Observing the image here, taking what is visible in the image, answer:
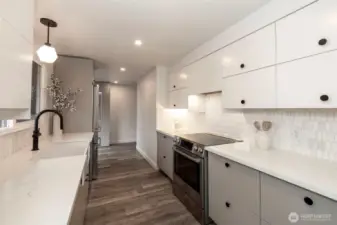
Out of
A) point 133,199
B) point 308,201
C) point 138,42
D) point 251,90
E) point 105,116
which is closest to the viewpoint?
point 308,201

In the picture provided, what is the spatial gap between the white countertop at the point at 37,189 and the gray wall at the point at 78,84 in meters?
1.61

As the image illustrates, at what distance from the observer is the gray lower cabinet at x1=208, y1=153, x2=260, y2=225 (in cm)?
143

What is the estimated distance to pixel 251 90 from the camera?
1.81 m

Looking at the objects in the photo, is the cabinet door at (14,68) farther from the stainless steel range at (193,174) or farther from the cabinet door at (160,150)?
the cabinet door at (160,150)

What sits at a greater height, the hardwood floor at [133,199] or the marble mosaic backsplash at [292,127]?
the marble mosaic backsplash at [292,127]

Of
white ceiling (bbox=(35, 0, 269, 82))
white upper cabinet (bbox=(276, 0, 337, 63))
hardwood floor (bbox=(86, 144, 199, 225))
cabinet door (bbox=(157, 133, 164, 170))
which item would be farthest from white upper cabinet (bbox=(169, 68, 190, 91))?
hardwood floor (bbox=(86, 144, 199, 225))

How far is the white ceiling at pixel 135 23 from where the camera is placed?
1618mm

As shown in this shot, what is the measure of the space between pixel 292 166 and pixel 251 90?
2.64ft

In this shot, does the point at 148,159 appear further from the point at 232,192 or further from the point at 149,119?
the point at 232,192

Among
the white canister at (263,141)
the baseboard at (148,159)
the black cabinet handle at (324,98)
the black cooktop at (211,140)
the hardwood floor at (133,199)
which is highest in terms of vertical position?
the black cabinet handle at (324,98)

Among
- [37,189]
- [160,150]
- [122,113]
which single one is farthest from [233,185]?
[122,113]

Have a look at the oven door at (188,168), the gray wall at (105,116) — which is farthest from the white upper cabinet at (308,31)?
the gray wall at (105,116)

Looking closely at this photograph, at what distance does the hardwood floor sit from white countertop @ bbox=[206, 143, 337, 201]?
108cm

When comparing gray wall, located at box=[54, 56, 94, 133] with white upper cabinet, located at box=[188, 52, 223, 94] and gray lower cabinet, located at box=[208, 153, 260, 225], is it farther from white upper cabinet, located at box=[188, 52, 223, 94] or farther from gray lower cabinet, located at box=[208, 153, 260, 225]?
gray lower cabinet, located at box=[208, 153, 260, 225]
